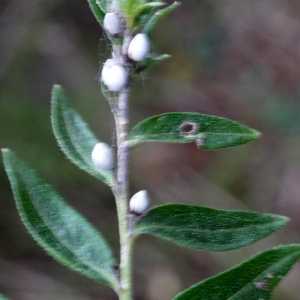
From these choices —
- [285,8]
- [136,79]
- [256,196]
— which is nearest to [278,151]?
[256,196]

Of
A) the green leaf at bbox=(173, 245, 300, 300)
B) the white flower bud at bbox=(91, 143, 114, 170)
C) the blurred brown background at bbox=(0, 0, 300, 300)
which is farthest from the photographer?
the blurred brown background at bbox=(0, 0, 300, 300)

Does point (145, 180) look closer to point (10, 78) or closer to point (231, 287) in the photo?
point (10, 78)

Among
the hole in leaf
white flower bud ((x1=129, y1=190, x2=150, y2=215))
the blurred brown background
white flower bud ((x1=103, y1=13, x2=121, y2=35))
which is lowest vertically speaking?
the blurred brown background

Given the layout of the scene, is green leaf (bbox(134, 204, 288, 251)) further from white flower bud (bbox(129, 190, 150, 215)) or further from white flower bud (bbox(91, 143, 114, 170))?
white flower bud (bbox(91, 143, 114, 170))

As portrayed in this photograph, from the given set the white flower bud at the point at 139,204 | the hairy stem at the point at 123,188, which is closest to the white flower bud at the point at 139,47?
the hairy stem at the point at 123,188

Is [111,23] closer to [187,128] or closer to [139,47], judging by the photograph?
[139,47]

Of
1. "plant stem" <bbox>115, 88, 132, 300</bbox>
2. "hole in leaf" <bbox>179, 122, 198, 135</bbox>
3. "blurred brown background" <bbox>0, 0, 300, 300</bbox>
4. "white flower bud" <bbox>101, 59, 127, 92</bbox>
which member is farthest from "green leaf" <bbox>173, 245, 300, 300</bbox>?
"blurred brown background" <bbox>0, 0, 300, 300</bbox>

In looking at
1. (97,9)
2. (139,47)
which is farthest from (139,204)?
(97,9)
